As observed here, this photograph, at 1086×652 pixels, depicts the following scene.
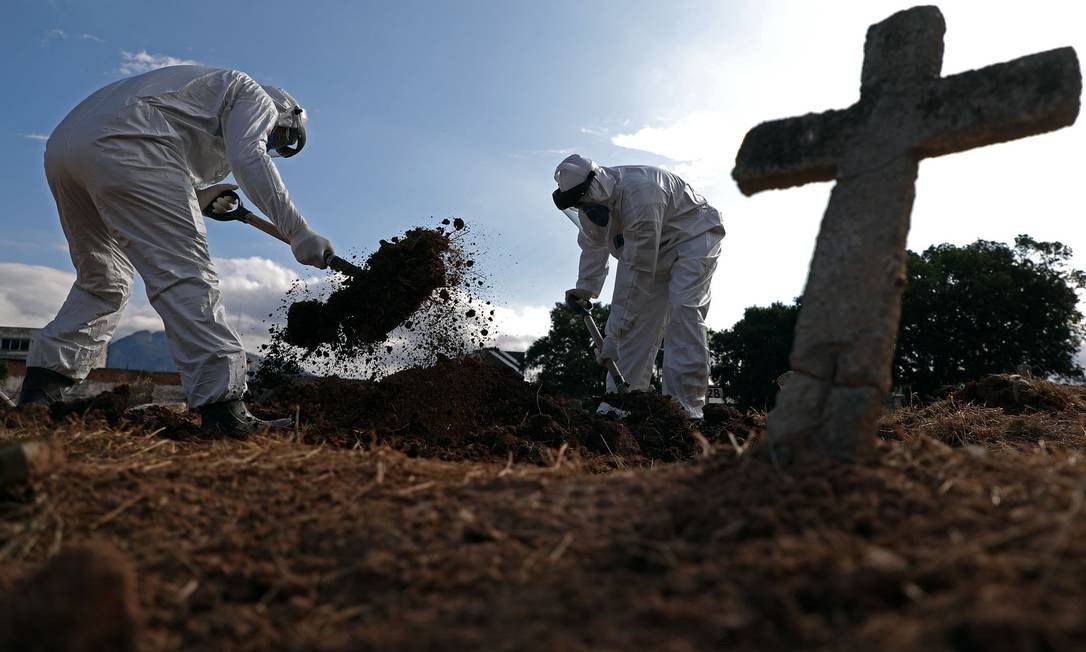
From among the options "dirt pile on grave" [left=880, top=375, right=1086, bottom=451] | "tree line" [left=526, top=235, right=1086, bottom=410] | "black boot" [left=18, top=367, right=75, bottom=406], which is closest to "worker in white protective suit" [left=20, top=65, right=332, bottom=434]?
"black boot" [left=18, top=367, right=75, bottom=406]

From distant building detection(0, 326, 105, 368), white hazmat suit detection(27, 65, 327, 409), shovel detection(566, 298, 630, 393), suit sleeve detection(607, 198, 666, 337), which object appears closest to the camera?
white hazmat suit detection(27, 65, 327, 409)

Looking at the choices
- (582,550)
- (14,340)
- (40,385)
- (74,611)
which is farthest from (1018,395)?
(14,340)

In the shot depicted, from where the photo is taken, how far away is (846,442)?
223 cm

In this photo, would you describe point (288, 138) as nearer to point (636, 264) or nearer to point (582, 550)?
point (636, 264)

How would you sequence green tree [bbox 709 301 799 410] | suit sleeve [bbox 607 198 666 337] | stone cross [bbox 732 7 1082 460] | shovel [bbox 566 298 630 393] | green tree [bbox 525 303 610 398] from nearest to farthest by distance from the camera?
stone cross [bbox 732 7 1082 460], suit sleeve [bbox 607 198 666 337], shovel [bbox 566 298 630 393], green tree [bbox 709 301 799 410], green tree [bbox 525 303 610 398]

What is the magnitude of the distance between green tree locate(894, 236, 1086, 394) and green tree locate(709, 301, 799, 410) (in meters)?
3.62

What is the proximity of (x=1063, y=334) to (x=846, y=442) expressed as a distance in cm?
2474

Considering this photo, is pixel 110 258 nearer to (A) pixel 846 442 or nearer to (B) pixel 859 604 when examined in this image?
(A) pixel 846 442

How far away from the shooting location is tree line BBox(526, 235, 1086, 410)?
884 inches

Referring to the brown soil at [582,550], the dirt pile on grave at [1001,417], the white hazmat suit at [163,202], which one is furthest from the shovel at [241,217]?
the dirt pile on grave at [1001,417]

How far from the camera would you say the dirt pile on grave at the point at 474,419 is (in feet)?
13.3

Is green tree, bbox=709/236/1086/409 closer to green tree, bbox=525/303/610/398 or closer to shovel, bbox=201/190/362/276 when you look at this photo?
green tree, bbox=525/303/610/398

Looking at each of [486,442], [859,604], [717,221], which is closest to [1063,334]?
[717,221]

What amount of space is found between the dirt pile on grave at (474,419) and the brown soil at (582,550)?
1183 mm
